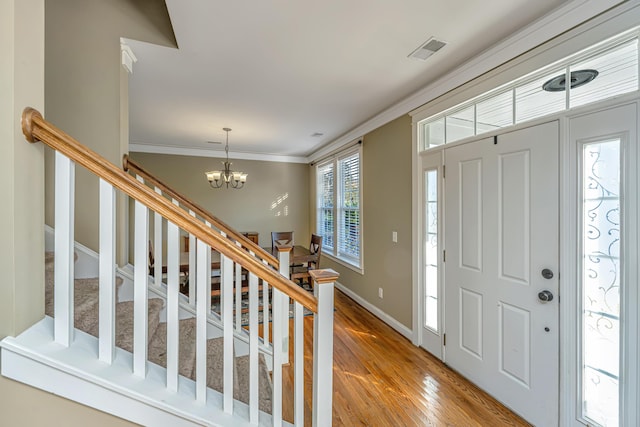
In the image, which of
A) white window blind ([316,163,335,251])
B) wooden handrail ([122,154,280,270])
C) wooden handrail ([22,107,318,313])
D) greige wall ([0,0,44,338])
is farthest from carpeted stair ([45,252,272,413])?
white window blind ([316,163,335,251])

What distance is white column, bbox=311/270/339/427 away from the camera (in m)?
1.23

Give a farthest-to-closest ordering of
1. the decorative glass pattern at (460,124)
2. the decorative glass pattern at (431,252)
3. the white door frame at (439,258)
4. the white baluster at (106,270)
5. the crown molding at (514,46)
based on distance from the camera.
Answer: the decorative glass pattern at (431,252)
the white door frame at (439,258)
the decorative glass pattern at (460,124)
the crown molding at (514,46)
the white baluster at (106,270)

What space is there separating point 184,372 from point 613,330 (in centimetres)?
236

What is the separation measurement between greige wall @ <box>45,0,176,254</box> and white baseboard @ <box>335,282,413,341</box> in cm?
297

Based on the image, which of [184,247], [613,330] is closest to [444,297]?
[613,330]

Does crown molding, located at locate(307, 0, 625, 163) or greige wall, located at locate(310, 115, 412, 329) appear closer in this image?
crown molding, located at locate(307, 0, 625, 163)

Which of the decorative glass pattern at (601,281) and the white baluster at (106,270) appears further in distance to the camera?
the decorative glass pattern at (601,281)

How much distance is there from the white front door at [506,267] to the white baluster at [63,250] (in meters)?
2.49

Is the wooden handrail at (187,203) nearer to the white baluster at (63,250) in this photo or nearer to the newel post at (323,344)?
the newel post at (323,344)

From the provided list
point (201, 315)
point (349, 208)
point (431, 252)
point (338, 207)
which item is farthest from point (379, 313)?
point (201, 315)

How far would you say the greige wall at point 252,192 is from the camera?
5176 mm

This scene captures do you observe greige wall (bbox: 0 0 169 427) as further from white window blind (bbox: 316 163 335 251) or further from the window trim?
white window blind (bbox: 316 163 335 251)

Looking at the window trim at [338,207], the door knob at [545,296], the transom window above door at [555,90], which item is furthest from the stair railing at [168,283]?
the window trim at [338,207]

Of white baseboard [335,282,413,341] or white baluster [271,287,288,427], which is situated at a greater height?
white baluster [271,287,288,427]
